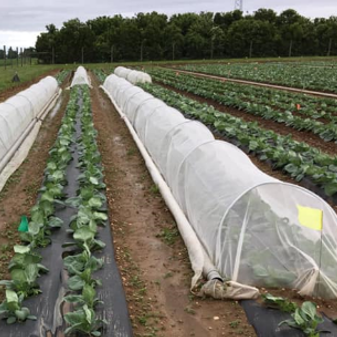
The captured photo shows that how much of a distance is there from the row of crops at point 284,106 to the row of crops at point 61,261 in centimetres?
576

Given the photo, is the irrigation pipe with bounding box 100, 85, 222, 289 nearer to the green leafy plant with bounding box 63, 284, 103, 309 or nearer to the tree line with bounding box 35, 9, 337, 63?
the green leafy plant with bounding box 63, 284, 103, 309

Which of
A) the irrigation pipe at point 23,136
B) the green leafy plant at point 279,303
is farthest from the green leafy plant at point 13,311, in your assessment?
the irrigation pipe at point 23,136

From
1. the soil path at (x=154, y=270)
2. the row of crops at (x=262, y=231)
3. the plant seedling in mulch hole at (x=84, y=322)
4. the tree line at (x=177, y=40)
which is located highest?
the tree line at (x=177, y=40)

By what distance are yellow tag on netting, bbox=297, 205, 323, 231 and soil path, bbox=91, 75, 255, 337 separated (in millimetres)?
937

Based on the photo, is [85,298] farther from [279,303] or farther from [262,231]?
[262,231]

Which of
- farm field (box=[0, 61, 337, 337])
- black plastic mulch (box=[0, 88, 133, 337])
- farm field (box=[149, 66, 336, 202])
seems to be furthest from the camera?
farm field (box=[149, 66, 336, 202])

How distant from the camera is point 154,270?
455 cm

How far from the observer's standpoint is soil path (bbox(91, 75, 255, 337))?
364cm

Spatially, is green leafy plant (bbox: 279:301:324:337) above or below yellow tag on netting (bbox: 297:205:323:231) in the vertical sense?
below

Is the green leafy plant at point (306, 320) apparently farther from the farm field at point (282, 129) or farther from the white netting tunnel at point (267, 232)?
the farm field at point (282, 129)

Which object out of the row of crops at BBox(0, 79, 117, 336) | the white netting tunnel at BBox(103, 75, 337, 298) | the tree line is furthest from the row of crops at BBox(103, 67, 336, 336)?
the tree line

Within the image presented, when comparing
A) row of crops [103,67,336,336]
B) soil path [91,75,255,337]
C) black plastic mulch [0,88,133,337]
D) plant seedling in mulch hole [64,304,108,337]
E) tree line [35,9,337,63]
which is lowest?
soil path [91,75,255,337]

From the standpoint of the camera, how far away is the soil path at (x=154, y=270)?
3.64 metres

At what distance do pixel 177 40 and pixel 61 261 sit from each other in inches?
1999
